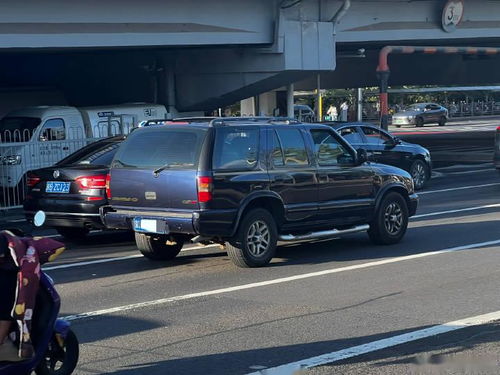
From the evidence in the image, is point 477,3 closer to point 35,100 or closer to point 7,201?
point 35,100

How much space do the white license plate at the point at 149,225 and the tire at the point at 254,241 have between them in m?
0.82

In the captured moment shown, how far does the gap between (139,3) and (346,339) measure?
51.6 ft

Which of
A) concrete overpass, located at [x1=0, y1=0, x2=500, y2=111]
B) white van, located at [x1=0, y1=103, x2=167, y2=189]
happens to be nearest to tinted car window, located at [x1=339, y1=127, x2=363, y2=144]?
concrete overpass, located at [x1=0, y1=0, x2=500, y2=111]

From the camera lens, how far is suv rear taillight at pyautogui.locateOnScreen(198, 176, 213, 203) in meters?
9.84

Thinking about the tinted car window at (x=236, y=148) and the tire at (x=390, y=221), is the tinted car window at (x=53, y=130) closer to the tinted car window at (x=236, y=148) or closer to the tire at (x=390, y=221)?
the tire at (x=390, y=221)

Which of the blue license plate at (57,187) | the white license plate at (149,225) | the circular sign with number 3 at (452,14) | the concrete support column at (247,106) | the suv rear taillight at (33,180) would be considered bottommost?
the white license plate at (149,225)

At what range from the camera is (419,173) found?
20438mm

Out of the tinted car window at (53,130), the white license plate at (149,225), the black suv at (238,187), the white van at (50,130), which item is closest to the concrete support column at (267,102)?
the white van at (50,130)

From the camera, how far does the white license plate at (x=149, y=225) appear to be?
10062 millimetres

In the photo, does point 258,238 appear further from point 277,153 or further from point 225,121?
point 225,121

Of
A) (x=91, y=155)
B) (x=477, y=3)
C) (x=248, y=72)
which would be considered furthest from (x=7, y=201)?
(x=477, y=3)

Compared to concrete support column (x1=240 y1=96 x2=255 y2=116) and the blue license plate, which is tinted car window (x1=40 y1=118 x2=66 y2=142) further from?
concrete support column (x1=240 y1=96 x2=255 y2=116)

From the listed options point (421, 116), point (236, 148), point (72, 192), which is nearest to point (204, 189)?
point (236, 148)

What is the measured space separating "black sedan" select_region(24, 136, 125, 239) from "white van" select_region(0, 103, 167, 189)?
4.56m
